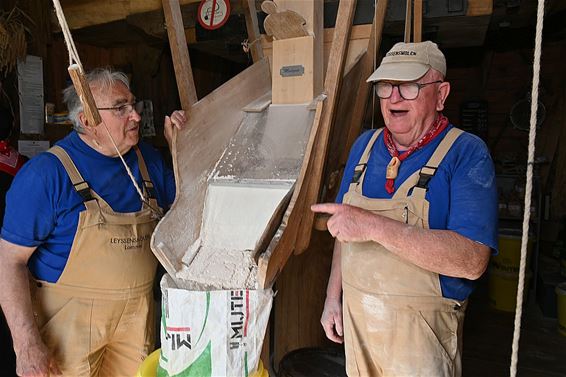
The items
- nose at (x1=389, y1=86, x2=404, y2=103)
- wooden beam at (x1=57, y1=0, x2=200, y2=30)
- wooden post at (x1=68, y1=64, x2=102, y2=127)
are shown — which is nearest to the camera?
wooden post at (x1=68, y1=64, x2=102, y2=127)

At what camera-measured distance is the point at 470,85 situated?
488 centimetres

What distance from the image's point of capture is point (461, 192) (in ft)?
3.88

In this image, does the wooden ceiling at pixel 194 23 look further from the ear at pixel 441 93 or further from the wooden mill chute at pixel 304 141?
the ear at pixel 441 93

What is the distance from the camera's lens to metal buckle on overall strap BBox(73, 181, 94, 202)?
1.46 metres

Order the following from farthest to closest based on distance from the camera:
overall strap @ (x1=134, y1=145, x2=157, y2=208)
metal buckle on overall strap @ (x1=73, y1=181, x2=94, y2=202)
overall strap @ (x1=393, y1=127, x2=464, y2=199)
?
overall strap @ (x1=134, y1=145, x2=157, y2=208) → metal buckle on overall strap @ (x1=73, y1=181, x2=94, y2=202) → overall strap @ (x1=393, y1=127, x2=464, y2=199)

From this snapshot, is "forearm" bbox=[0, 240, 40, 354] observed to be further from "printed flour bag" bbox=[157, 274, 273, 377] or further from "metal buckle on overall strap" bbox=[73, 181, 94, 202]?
"printed flour bag" bbox=[157, 274, 273, 377]

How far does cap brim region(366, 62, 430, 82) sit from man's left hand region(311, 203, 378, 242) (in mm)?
414

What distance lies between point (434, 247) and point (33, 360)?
123 centimetres

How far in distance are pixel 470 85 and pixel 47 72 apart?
4.08 m

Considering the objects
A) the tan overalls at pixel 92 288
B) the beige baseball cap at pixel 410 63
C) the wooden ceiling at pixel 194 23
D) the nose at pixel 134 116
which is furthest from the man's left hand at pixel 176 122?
the wooden ceiling at pixel 194 23

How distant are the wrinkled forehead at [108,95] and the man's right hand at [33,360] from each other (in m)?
0.81

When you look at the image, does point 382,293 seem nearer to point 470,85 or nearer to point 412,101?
point 412,101

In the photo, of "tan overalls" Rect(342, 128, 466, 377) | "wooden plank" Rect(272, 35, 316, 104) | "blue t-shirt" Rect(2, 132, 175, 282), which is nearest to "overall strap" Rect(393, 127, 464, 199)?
"tan overalls" Rect(342, 128, 466, 377)

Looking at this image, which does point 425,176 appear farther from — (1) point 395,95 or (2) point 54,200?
(2) point 54,200
